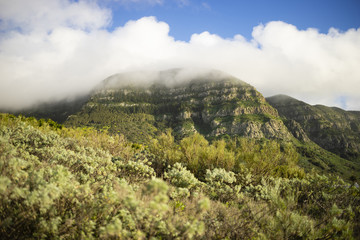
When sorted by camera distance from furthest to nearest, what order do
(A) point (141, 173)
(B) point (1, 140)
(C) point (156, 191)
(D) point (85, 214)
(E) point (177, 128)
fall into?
(E) point (177, 128)
(A) point (141, 173)
(B) point (1, 140)
(D) point (85, 214)
(C) point (156, 191)

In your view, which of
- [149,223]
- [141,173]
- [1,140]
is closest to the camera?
[149,223]

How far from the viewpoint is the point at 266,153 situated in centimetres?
1395

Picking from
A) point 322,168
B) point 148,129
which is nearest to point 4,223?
point 322,168

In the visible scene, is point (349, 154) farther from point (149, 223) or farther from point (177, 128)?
point (149, 223)

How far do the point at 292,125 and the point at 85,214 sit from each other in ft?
744

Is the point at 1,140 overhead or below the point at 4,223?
overhead

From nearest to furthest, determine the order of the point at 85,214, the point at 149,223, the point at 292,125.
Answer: the point at 149,223
the point at 85,214
the point at 292,125

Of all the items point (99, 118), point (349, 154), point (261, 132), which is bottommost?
point (349, 154)

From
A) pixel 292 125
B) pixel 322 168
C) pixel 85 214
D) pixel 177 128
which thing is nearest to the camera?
pixel 85 214

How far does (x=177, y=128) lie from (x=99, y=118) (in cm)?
7962

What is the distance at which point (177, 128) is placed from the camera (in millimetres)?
177000

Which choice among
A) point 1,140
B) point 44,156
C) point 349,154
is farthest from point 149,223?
point 349,154

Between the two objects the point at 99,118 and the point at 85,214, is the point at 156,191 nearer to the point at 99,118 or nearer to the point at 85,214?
the point at 85,214

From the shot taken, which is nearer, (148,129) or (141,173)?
(141,173)
